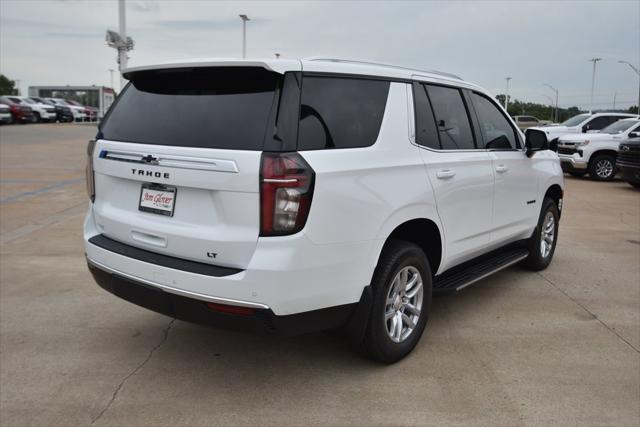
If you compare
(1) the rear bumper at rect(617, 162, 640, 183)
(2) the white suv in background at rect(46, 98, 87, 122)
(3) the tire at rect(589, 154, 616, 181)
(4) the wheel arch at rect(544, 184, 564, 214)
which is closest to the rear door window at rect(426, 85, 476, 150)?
(4) the wheel arch at rect(544, 184, 564, 214)

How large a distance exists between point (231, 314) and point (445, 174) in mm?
1813

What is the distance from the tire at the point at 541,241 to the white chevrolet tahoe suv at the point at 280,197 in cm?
192

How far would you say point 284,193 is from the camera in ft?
9.38

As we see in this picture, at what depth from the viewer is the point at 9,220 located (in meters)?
8.12

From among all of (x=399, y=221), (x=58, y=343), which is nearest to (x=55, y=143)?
(x=58, y=343)

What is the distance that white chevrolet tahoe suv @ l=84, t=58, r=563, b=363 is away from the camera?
9.48ft

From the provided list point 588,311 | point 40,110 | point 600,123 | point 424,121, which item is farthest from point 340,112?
point 40,110

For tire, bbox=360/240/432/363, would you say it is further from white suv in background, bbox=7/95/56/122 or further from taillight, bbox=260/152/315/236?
white suv in background, bbox=7/95/56/122

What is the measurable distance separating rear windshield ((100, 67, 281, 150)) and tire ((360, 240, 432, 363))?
1128mm

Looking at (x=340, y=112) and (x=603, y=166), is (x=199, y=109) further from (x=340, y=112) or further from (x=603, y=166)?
(x=603, y=166)

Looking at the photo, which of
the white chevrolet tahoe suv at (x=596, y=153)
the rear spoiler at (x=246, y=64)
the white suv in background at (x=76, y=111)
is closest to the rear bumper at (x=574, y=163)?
the white chevrolet tahoe suv at (x=596, y=153)

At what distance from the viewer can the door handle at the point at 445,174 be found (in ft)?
12.7

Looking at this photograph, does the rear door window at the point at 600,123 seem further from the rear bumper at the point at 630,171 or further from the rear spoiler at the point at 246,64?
the rear spoiler at the point at 246,64

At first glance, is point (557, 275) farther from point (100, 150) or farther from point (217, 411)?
point (100, 150)
